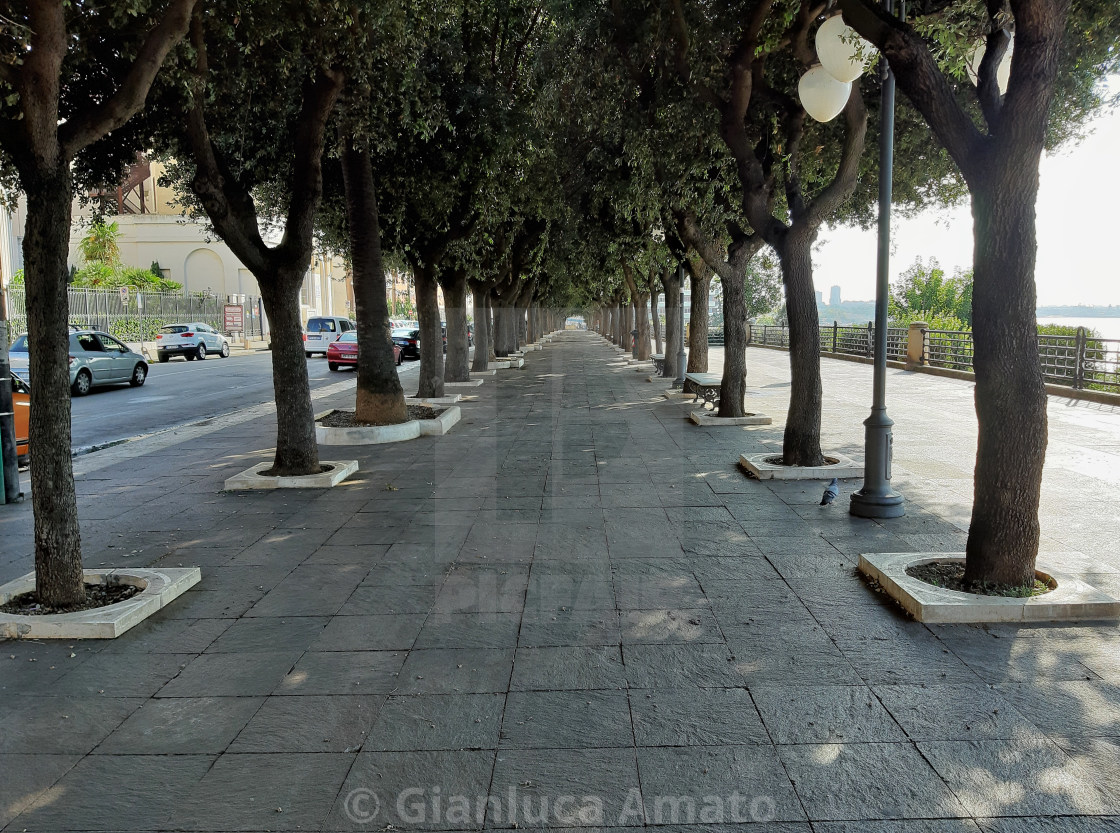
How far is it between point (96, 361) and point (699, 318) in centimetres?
1497

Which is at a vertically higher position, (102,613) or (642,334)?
(642,334)

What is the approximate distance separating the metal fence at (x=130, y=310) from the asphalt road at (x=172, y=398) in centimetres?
715

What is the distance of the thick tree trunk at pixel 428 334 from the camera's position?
16453mm

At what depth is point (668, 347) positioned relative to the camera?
23234 mm

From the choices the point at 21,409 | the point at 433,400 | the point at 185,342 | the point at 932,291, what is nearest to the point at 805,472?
the point at 433,400

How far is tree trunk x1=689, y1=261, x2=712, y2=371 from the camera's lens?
1891 cm

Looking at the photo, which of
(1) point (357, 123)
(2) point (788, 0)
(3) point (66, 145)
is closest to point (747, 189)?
(2) point (788, 0)

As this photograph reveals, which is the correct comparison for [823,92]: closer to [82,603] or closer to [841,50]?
[841,50]

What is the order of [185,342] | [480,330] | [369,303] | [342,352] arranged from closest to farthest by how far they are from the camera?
[369,303] < [480,330] < [342,352] < [185,342]

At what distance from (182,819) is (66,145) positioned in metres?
3.98

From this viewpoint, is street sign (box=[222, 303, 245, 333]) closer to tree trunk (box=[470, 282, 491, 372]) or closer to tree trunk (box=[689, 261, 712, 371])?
tree trunk (box=[470, 282, 491, 372])

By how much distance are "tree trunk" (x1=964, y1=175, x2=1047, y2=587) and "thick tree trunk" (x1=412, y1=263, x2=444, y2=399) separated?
1253 cm

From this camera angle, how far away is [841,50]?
Answer: 21.9ft

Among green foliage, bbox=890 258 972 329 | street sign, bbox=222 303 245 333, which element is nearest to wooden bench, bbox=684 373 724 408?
street sign, bbox=222 303 245 333
